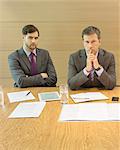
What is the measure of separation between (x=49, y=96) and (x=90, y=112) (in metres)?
0.60

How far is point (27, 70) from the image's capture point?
329cm

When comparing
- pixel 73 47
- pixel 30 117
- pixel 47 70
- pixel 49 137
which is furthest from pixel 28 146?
pixel 73 47

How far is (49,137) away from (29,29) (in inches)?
83.3

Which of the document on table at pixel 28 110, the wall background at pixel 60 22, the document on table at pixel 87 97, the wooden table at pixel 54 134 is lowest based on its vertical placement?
the document on table at pixel 87 97

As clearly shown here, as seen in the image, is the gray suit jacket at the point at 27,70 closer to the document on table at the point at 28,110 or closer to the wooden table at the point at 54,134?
the document on table at the point at 28,110

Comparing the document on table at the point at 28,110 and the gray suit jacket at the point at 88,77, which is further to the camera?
the gray suit jacket at the point at 88,77

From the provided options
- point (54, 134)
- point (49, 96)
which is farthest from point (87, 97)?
point (54, 134)

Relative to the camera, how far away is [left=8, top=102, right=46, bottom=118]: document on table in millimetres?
1890

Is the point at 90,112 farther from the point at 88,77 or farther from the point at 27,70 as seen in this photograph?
the point at 27,70

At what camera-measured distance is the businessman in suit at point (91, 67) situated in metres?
2.65

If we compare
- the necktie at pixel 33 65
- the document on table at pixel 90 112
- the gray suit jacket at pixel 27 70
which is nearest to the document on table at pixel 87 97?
the document on table at pixel 90 112

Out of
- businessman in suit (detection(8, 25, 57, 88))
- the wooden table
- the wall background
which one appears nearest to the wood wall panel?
the wall background

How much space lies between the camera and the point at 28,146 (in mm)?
1393

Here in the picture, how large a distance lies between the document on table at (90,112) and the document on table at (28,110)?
18cm
